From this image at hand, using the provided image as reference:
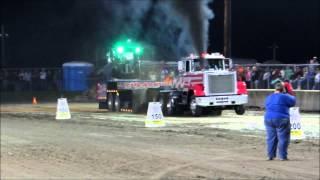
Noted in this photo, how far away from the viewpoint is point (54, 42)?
62.8 m

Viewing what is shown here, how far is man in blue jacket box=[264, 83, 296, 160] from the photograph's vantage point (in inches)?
460

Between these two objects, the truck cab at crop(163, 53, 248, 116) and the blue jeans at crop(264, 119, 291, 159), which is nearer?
the blue jeans at crop(264, 119, 291, 159)

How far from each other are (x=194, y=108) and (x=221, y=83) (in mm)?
1417

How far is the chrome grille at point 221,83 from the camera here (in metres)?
24.2

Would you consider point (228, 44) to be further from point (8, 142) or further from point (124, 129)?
point (8, 142)

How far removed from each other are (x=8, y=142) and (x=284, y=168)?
27.0 feet

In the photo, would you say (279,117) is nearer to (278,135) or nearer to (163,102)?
(278,135)

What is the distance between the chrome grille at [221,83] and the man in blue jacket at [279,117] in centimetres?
1188

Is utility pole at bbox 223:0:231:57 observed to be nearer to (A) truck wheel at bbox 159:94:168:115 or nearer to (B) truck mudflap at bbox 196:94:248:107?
(B) truck mudflap at bbox 196:94:248:107

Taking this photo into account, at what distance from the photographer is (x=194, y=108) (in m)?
24.2

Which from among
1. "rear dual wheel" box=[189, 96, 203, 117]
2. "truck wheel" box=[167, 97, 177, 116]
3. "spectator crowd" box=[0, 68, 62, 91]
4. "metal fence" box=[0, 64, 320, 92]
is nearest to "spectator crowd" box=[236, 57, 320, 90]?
"metal fence" box=[0, 64, 320, 92]

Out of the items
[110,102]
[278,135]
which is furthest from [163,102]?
[278,135]

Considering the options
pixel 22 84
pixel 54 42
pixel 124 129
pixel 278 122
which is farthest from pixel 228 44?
pixel 54 42

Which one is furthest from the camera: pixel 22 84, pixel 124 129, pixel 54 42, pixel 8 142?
pixel 54 42
